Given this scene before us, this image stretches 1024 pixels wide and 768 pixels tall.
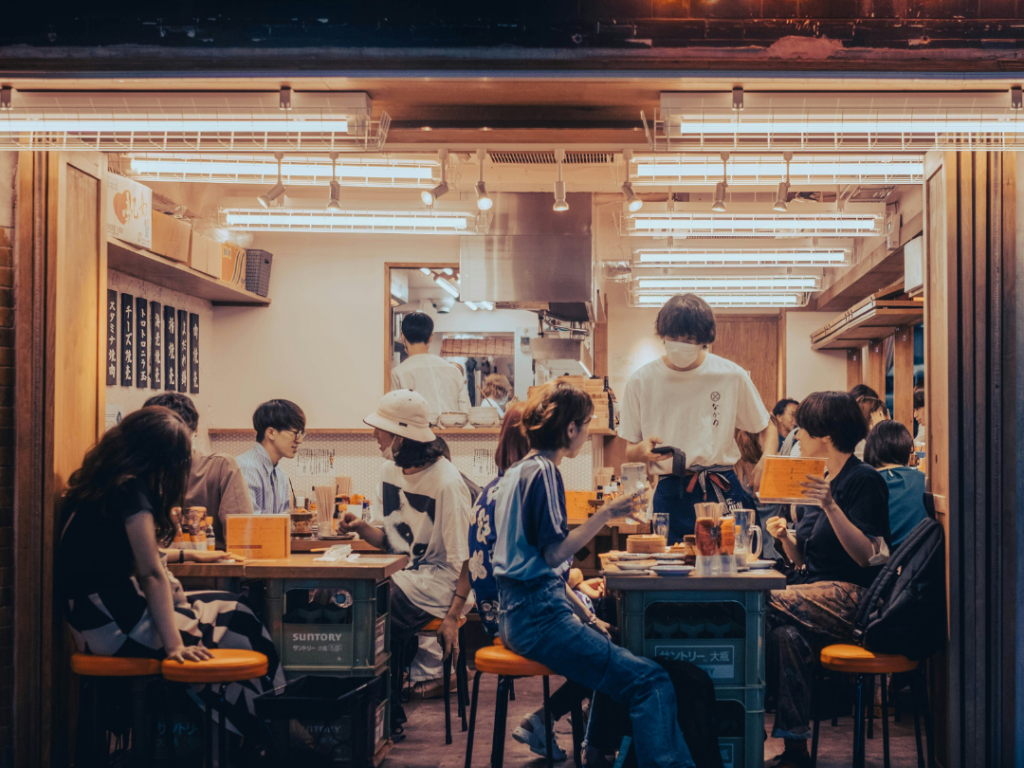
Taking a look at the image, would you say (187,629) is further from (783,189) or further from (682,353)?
(783,189)

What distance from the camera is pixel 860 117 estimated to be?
3170mm

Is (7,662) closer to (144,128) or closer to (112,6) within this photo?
(144,128)

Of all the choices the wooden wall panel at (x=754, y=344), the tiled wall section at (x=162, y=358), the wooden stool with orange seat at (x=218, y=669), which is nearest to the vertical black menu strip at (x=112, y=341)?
the tiled wall section at (x=162, y=358)

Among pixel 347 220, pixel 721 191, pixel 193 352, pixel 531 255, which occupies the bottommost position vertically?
pixel 193 352

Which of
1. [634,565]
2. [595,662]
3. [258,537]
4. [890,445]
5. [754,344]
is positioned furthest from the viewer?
[754,344]

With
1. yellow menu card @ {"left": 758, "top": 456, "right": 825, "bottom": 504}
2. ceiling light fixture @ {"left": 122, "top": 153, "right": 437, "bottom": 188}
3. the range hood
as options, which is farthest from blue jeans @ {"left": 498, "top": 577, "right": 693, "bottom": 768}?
the range hood

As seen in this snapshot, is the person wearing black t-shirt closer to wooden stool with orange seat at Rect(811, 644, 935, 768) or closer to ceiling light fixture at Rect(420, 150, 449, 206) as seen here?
wooden stool with orange seat at Rect(811, 644, 935, 768)

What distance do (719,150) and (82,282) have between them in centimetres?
263

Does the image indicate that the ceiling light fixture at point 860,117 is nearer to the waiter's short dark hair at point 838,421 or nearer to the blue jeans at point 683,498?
the waiter's short dark hair at point 838,421

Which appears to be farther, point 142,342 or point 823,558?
point 142,342

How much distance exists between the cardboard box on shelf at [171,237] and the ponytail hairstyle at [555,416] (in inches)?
127

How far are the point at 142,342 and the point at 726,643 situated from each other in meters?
4.54

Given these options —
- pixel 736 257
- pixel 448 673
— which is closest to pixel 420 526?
pixel 448 673

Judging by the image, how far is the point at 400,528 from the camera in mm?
4348
